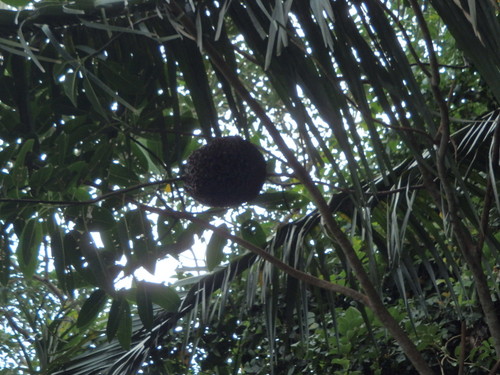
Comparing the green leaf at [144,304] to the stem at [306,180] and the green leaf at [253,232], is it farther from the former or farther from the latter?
the stem at [306,180]

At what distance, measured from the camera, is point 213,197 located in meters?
1.21

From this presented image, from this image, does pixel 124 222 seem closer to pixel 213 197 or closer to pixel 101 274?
pixel 101 274

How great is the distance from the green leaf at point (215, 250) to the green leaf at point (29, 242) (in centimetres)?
34

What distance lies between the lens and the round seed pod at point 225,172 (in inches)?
47.1

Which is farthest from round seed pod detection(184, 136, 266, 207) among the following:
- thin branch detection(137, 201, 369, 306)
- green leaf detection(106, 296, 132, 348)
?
green leaf detection(106, 296, 132, 348)

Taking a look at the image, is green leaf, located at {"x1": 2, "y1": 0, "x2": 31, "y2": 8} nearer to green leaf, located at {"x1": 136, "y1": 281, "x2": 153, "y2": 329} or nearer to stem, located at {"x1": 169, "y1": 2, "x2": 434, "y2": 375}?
stem, located at {"x1": 169, "y1": 2, "x2": 434, "y2": 375}

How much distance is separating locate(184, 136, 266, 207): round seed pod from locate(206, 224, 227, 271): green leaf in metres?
0.32

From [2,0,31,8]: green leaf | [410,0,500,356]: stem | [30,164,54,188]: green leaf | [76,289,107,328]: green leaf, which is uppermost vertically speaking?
[2,0,31,8]: green leaf

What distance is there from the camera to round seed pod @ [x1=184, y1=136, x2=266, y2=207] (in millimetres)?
1195

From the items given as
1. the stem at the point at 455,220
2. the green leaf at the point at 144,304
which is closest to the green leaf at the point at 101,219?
the green leaf at the point at 144,304

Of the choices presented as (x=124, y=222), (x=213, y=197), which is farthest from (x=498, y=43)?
(x=124, y=222)

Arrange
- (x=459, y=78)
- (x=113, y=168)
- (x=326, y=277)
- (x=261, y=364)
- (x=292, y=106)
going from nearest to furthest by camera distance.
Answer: (x=292, y=106) → (x=113, y=168) → (x=326, y=277) → (x=261, y=364) → (x=459, y=78)

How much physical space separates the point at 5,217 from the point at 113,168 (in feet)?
0.74

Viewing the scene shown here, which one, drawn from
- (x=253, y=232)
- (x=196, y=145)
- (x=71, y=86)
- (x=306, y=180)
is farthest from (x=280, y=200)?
(x=71, y=86)
